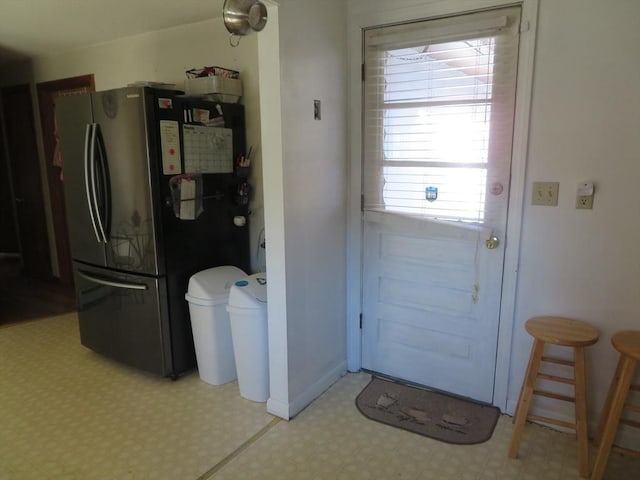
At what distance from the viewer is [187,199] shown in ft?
8.53

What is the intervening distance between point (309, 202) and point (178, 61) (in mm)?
1707

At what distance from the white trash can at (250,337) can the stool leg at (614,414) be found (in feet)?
5.27

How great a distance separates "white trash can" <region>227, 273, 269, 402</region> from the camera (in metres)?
2.43

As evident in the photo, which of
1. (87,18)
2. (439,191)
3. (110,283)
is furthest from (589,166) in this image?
(87,18)

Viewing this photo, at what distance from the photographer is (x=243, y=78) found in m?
2.91

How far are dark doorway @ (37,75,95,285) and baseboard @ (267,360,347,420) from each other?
323 centimetres

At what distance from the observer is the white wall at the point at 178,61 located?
2.91m

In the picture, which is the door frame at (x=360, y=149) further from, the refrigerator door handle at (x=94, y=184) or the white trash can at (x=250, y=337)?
the refrigerator door handle at (x=94, y=184)

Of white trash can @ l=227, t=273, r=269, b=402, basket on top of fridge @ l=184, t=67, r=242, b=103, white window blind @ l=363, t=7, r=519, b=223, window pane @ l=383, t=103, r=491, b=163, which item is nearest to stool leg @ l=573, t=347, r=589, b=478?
white window blind @ l=363, t=7, r=519, b=223

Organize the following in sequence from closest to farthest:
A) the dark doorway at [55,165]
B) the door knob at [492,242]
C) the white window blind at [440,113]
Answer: the white window blind at [440,113]
the door knob at [492,242]
the dark doorway at [55,165]

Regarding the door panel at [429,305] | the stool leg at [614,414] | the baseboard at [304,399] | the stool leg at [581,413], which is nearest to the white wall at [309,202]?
the baseboard at [304,399]

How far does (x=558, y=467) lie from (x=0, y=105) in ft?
19.3

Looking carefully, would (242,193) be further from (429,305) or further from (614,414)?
(614,414)

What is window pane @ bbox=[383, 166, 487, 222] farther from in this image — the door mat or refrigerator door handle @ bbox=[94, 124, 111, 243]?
refrigerator door handle @ bbox=[94, 124, 111, 243]
